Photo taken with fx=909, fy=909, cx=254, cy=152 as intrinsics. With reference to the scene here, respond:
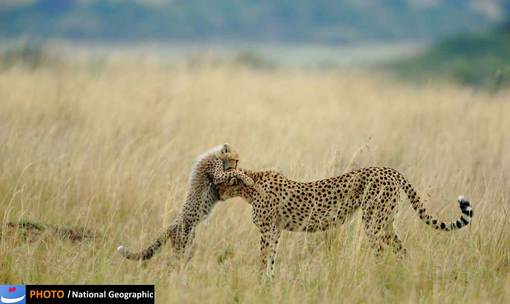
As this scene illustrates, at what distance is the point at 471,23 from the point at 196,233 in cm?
3951

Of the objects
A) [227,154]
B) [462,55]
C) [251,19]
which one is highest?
[251,19]

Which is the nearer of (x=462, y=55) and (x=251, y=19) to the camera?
(x=462, y=55)

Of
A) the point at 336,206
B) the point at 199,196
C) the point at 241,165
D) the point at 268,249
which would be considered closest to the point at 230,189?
the point at 199,196

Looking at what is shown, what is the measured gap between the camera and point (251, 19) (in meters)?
42.5

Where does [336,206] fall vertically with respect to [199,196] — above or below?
below

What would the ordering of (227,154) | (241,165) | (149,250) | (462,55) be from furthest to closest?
1. (462,55)
2. (241,165)
3. (227,154)
4. (149,250)

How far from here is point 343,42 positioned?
137 ft

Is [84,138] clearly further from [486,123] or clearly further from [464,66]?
[464,66]

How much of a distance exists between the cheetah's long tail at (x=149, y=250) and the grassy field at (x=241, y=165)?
0.05 m

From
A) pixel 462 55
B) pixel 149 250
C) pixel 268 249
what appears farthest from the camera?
pixel 462 55

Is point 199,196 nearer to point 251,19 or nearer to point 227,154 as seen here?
point 227,154

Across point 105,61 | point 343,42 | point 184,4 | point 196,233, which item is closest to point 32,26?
point 184,4

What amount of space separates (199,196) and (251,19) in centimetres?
3838

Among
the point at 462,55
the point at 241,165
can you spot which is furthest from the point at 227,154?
the point at 462,55
